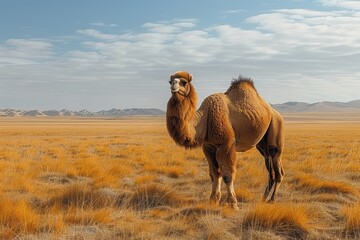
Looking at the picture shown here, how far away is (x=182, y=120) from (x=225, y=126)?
907mm

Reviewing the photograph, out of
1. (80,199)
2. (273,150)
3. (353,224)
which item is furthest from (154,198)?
(353,224)

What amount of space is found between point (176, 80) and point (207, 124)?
1174mm

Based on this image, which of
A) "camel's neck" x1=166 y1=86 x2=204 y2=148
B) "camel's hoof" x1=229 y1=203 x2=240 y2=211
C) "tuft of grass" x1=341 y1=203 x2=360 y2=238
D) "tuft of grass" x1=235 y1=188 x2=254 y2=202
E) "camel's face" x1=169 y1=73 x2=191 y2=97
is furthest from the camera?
"tuft of grass" x1=235 y1=188 x2=254 y2=202

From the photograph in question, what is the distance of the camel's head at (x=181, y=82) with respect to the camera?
6.85 metres

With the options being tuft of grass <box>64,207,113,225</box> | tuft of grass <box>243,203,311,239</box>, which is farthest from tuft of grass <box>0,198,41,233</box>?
tuft of grass <box>243,203,311,239</box>

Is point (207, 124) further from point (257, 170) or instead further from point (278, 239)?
point (257, 170)

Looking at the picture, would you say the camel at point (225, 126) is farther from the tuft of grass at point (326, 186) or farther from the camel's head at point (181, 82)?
the tuft of grass at point (326, 186)

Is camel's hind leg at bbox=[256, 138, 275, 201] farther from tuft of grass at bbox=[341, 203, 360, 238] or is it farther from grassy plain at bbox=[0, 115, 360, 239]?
tuft of grass at bbox=[341, 203, 360, 238]

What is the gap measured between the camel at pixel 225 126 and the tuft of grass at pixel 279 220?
1.16 m

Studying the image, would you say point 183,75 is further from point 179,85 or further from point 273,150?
point 273,150

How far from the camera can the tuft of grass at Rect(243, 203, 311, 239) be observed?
5.75 metres

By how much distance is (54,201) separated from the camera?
7312 millimetres

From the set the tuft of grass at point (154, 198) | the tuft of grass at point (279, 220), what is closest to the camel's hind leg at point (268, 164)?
the tuft of grass at point (154, 198)

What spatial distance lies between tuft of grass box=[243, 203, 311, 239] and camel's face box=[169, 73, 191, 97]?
7.77 feet
